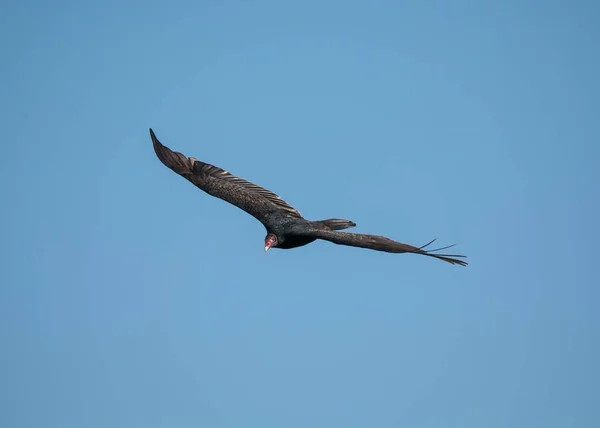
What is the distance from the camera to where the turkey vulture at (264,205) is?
2441 cm

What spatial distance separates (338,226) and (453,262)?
5.87 metres

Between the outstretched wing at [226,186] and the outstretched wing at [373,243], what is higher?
the outstretched wing at [226,186]

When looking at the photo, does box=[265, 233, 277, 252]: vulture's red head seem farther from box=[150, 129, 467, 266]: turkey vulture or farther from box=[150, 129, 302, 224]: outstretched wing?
box=[150, 129, 302, 224]: outstretched wing

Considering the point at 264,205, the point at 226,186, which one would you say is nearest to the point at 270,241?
the point at 264,205

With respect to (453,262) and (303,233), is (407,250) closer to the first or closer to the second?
(453,262)

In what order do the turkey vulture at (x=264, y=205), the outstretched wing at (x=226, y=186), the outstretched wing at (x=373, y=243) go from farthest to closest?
the outstretched wing at (x=226, y=186) → the turkey vulture at (x=264, y=205) → the outstretched wing at (x=373, y=243)

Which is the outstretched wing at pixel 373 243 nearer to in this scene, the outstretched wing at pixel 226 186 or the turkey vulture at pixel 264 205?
the turkey vulture at pixel 264 205

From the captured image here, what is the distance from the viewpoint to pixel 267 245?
982 inches

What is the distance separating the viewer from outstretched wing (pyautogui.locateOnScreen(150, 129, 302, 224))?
2622 centimetres

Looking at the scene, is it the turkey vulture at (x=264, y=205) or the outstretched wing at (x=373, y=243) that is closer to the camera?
the outstretched wing at (x=373, y=243)

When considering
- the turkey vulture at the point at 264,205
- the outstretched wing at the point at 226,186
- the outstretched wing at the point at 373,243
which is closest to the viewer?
the outstretched wing at the point at 373,243

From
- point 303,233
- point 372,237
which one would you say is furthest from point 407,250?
point 303,233

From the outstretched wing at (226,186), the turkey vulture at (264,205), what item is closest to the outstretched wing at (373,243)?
the turkey vulture at (264,205)

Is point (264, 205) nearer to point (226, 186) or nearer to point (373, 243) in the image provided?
point (226, 186)
